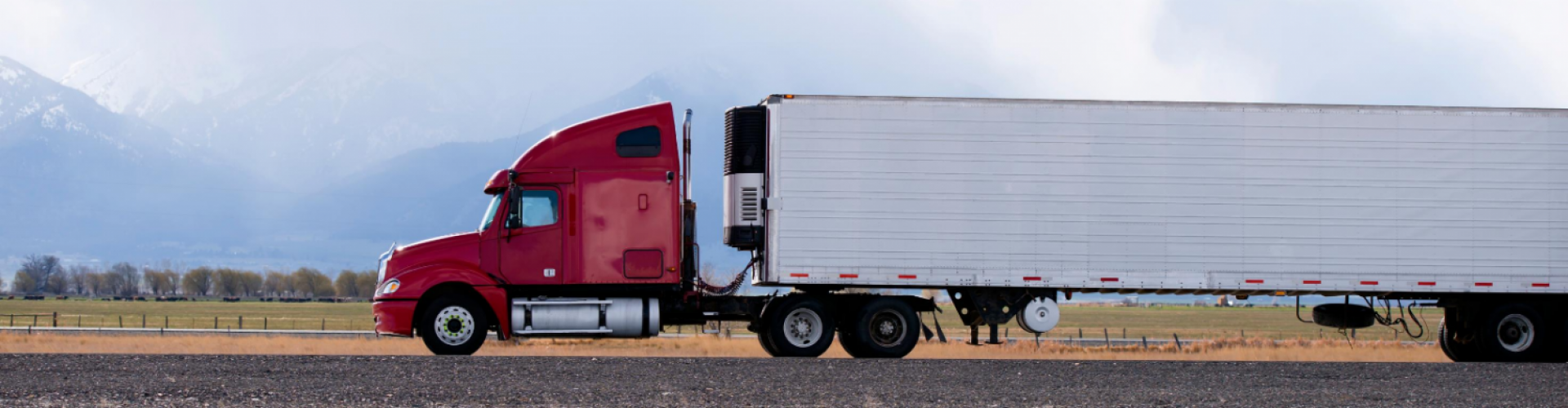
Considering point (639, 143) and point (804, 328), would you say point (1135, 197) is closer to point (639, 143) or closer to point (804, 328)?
point (804, 328)

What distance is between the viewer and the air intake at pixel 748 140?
16531 mm

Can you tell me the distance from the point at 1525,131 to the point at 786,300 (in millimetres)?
9398

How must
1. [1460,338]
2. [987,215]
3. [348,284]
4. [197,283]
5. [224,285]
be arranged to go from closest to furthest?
[987,215] → [1460,338] → [348,284] → [197,283] → [224,285]

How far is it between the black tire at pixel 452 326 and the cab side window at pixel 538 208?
119 centimetres

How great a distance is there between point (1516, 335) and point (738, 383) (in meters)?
11.0

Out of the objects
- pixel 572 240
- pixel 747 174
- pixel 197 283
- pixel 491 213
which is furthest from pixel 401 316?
pixel 197 283

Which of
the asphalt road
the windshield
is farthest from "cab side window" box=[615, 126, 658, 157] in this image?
the asphalt road

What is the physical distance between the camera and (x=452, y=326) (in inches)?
643

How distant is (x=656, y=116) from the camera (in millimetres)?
16594

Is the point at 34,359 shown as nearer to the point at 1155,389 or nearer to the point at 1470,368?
the point at 1155,389

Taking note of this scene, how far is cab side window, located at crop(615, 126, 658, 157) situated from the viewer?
16578 millimetres

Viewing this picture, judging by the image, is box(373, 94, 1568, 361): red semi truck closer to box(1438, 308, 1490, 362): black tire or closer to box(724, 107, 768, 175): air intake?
box(724, 107, 768, 175): air intake

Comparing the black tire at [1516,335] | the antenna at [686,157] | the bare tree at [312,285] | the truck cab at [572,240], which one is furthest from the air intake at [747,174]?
the bare tree at [312,285]

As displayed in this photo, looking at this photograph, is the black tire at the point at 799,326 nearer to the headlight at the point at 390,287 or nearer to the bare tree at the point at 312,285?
the headlight at the point at 390,287
